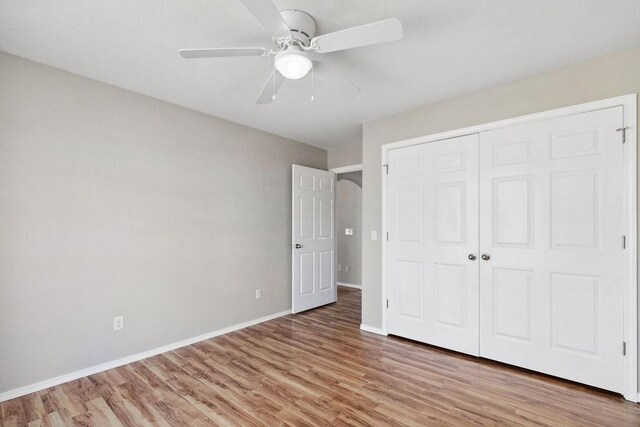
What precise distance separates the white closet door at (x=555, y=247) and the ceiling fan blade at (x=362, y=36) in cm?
173

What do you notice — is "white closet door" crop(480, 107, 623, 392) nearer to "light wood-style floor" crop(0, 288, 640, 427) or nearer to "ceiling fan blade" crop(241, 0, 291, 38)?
"light wood-style floor" crop(0, 288, 640, 427)

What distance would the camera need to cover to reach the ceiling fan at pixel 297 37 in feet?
4.76

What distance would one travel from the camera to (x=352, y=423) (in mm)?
1909

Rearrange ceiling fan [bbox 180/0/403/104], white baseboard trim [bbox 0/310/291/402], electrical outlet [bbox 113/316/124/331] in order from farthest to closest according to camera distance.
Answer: electrical outlet [bbox 113/316/124/331] < white baseboard trim [bbox 0/310/291/402] < ceiling fan [bbox 180/0/403/104]

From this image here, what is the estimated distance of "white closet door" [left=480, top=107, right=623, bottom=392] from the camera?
Answer: 2.23m

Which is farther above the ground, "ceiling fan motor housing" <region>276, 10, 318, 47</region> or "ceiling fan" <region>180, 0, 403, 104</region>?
"ceiling fan motor housing" <region>276, 10, 318, 47</region>

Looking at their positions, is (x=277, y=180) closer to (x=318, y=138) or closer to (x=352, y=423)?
(x=318, y=138)

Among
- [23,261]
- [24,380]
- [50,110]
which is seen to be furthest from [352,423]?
[50,110]

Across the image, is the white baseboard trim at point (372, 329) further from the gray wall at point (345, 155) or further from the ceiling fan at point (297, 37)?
the ceiling fan at point (297, 37)

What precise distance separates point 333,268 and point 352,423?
9.63 feet

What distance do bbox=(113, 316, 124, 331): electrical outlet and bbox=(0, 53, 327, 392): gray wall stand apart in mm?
42

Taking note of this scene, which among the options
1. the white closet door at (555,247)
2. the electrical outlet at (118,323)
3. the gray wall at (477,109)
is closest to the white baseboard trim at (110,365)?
the electrical outlet at (118,323)

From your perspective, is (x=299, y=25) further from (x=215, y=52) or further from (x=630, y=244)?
(x=630, y=244)

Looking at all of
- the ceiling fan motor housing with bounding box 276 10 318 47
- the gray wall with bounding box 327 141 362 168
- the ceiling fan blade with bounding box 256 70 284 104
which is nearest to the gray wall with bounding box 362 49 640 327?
→ the gray wall with bounding box 327 141 362 168
